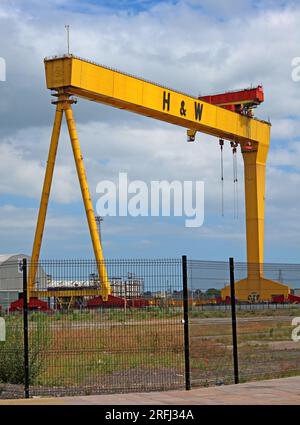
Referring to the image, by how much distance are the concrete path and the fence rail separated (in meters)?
0.70

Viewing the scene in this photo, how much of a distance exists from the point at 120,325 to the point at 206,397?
10.6 feet

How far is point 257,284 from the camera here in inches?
736

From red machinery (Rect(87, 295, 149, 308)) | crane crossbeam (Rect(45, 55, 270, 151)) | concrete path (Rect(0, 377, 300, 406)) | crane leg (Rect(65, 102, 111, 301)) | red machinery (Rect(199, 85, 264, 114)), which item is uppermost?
red machinery (Rect(199, 85, 264, 114))

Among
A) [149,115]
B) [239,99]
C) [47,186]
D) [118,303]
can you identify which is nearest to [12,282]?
[118,303]

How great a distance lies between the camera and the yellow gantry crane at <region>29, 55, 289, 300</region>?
120 ft

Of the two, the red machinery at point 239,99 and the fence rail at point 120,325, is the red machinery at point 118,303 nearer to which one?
the fence rail at point 120,325

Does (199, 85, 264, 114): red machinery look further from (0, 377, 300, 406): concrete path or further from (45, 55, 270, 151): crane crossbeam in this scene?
(0, 377, 300, 406): concrete path

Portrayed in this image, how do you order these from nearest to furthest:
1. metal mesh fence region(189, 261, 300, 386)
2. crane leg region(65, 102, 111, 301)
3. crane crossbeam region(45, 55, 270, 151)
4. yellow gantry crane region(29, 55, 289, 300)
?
metal mesh fence region(189, 261, 300, 386)
crane crossbeam region(45, 55, 270, 151)
yellow gantry crane region(29, 55, 289, 300)
crane leg region(65, 102, 111, 301)

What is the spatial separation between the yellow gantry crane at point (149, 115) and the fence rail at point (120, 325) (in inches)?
481

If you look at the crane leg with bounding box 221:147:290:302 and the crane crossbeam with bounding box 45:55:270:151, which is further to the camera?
the crane leg with bounding box 221:147:290:302

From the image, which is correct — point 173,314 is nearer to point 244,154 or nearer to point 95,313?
point 95,313

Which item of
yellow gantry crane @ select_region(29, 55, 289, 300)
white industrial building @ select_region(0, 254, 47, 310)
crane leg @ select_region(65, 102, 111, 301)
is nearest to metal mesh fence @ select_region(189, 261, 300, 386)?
white industrial building @ select_region(0, 254, 47, 310)

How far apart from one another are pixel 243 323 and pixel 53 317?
6606 millimetres
